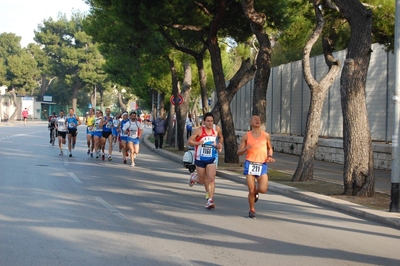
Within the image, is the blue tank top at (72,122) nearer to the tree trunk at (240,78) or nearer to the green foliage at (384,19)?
the tree trunk at (240,78)

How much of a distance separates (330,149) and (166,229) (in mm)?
16297

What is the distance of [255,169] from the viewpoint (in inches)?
438

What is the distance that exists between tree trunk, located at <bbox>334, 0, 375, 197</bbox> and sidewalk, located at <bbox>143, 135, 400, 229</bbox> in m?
0.85

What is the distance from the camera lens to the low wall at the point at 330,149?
20.7 meters

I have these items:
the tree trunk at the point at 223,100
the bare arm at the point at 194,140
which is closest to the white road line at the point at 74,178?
the bare arm at the point at 194,140

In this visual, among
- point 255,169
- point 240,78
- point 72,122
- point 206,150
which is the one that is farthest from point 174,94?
point 255,169

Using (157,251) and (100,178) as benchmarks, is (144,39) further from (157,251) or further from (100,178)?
(157,251)

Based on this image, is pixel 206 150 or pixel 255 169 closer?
pixel 255 169

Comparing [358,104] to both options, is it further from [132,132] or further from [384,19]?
[132,132]

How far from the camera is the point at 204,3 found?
2300 centimetres

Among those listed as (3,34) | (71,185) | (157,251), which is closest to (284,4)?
(71,185)

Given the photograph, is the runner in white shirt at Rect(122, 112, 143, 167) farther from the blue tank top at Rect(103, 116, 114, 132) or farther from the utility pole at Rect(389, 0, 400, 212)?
the utility pole at Rect(389, 0, 400, 212)

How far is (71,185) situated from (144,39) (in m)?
14.3

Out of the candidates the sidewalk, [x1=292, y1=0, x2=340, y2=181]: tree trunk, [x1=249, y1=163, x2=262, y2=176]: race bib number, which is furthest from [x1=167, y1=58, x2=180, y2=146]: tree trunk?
[x1=249, y1=163, x2=262, y2=176]: race bib number
